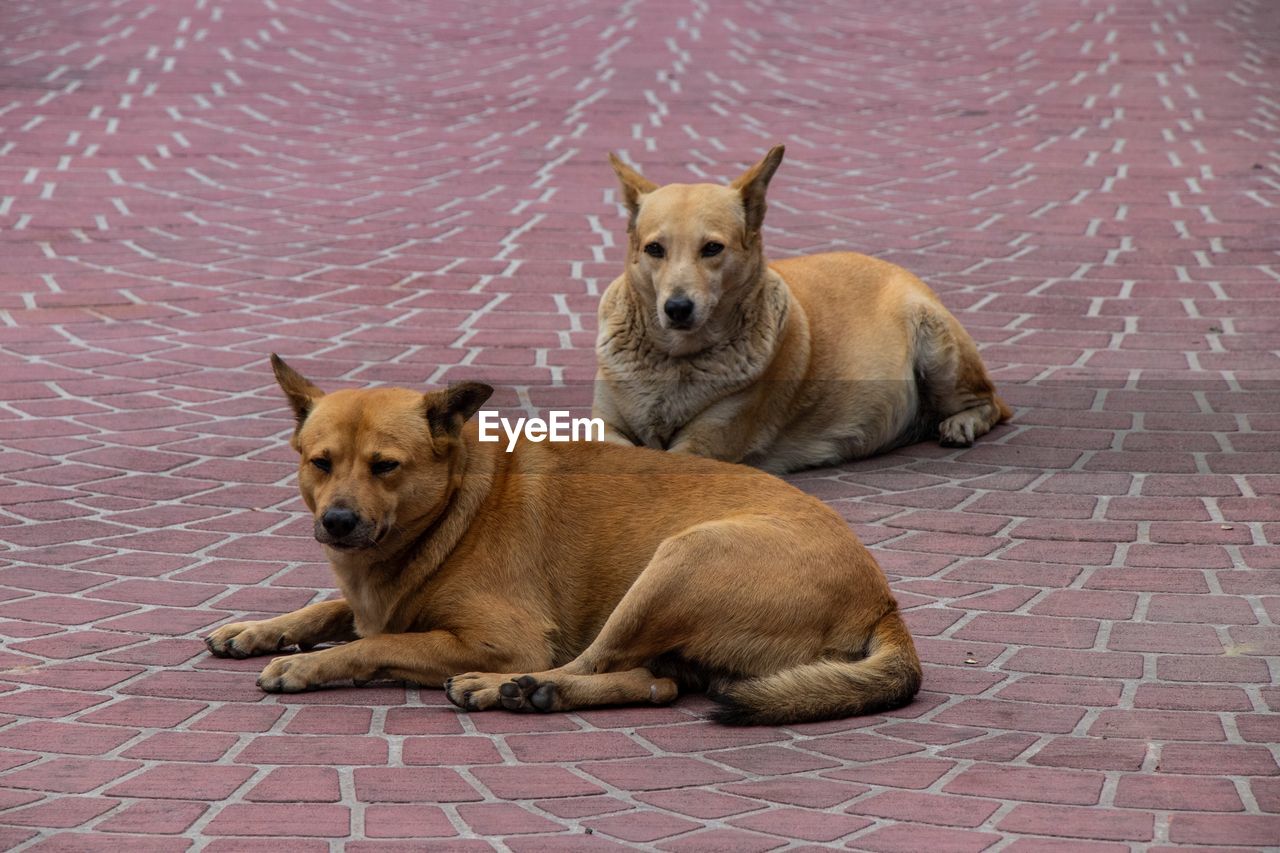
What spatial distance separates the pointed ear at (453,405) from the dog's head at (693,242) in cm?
207

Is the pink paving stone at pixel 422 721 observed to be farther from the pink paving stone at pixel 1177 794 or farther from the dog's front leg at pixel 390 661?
the pink paving stone at pixel 1177 794

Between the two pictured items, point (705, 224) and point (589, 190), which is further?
point (589, 190)

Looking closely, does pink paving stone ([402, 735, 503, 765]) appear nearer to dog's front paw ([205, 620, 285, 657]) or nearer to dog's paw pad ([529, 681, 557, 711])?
dog's paw pad ([529, 681, 557, 711])

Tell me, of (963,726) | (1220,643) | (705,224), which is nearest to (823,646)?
(963,726)

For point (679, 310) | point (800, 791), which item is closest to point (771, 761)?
point (800, 791)

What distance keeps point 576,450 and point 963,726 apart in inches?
58.0

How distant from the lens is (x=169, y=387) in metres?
7.89

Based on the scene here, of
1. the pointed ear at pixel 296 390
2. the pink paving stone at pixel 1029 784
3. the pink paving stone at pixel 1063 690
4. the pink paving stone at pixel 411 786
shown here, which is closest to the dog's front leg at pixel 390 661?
the pink paving stone at pixel 411 786

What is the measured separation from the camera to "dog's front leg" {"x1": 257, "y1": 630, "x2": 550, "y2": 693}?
4691 millimetres

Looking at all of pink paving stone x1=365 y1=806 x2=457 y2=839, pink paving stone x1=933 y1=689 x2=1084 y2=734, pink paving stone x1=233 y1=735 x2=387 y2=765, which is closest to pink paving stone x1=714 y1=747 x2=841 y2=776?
pink paving stone x1=933 y1=689 x2=1084 y2=734

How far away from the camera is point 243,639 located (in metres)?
4.99

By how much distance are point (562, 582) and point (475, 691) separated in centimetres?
46

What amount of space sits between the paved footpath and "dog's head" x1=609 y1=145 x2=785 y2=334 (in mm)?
996

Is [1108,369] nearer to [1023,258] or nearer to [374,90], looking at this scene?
[1023,258]
